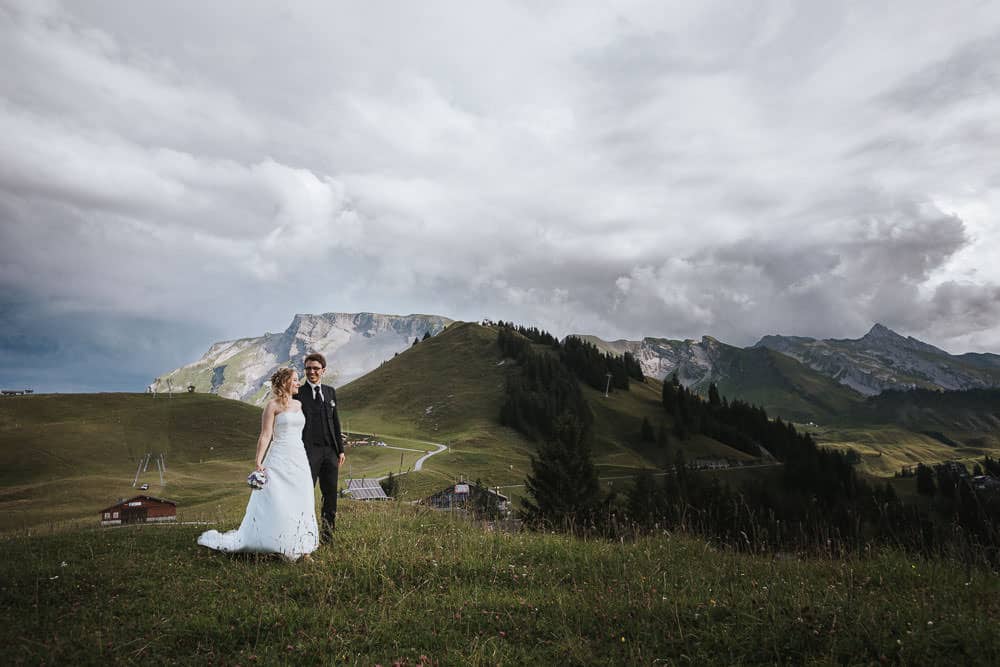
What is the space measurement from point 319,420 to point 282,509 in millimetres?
2124

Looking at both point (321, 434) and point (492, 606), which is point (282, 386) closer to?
point (321, 434)

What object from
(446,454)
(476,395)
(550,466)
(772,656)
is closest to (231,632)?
(772,656)

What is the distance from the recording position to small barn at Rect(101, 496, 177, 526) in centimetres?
4263

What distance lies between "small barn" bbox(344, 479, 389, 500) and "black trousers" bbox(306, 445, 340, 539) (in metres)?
56.0

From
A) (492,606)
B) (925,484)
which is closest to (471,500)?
(492,606)

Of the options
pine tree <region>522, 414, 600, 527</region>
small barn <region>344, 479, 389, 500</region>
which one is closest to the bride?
pine tree <region>522, 414, 600, 527</region>

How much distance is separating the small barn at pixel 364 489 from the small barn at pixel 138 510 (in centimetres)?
2171

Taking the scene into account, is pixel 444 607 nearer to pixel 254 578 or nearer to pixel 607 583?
pixel 607 583

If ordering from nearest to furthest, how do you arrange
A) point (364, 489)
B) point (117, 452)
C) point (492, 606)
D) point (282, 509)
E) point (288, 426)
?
point (492, 606), point (282, 509), point (288, 426), point (364, 489), point (117, 452)

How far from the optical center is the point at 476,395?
579ft

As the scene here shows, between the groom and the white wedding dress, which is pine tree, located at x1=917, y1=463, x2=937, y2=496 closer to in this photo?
the groom

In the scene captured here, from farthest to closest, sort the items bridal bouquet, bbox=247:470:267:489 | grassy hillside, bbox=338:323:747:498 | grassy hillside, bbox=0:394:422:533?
grassy hillside, bbox=338:323:747:498 → grassy hillside, bbox=0:394:422:533 → bridal bouquet, bbox=247:470:267:489

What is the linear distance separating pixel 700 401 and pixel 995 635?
196858mm

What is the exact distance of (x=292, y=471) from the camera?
1077 cm
